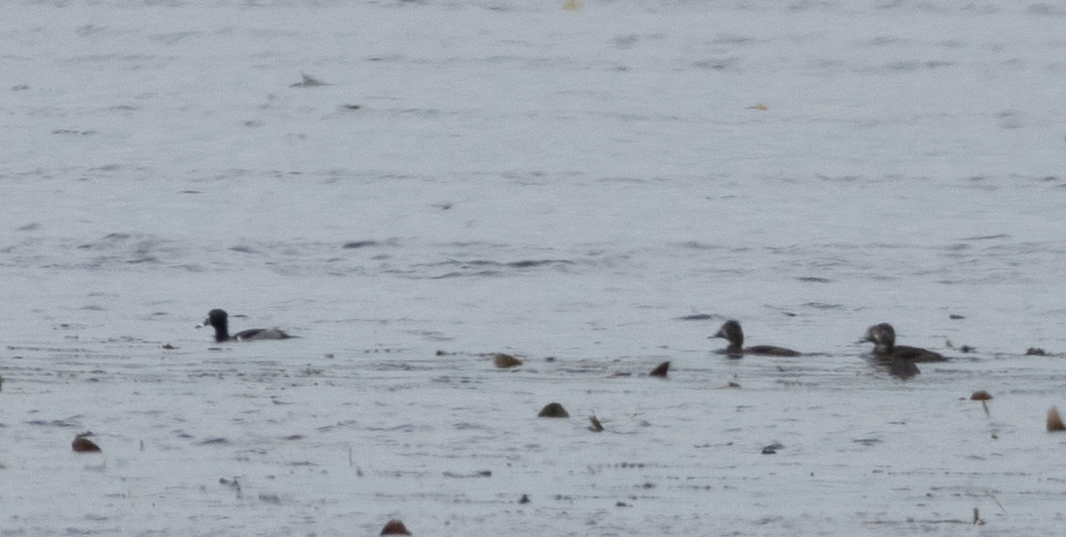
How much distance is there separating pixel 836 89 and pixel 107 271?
2251 mm

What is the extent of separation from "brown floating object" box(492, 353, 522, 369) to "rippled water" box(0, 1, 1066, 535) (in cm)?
3

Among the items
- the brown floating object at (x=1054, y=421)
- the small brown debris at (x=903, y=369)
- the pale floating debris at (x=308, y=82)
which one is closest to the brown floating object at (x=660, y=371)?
the small brown debris at (x=903, y=369)

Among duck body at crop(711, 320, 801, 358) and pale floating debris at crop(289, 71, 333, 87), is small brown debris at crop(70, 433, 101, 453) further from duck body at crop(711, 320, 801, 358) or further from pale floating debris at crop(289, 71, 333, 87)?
pale floating debris at crop(289, 71, 333, 87)

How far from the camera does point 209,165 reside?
13.1ft

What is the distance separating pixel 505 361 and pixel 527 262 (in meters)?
0.66

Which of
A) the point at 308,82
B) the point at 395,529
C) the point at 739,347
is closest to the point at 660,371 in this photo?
the point at 739,347

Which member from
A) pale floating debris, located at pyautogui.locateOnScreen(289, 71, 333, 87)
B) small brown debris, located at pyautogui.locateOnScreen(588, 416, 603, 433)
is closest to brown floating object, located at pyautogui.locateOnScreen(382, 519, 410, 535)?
small brown debris, located at pyautogui.locateOnScreen(588, 416, 603, 433)

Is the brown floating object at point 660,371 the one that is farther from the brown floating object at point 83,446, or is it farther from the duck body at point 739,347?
the brown floating object at point 83,446

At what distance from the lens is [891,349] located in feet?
9.51

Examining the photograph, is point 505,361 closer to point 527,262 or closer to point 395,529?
point 527,262

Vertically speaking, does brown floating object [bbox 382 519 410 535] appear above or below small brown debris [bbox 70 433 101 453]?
above

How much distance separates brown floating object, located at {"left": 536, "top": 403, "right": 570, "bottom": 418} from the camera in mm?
2566

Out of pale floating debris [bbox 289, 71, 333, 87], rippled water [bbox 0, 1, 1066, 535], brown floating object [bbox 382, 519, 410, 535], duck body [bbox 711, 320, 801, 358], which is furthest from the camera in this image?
pale floating debris [bbox 289, 71, 333, 87]

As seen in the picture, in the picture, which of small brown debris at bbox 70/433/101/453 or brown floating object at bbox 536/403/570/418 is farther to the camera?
brown floating object at bbox 536/403/570/418
